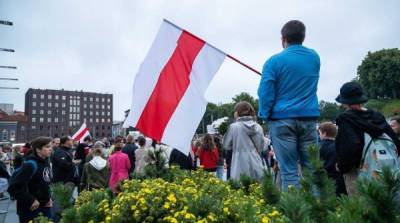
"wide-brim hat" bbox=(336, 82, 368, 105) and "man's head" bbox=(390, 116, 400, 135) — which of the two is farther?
"man's head" bbox=(390, 116, 400, 135)

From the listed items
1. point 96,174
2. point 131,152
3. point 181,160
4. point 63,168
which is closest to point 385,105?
point 131,152

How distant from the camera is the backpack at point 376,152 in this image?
11.0 feet

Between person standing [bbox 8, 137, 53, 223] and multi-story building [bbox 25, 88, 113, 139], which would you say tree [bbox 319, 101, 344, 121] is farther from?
person standing [bbox 8, 137, 53, 223]

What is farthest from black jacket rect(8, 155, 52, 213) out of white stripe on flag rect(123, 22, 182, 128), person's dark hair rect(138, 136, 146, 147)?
person's dark hair rect(138, 136, 146, 147)

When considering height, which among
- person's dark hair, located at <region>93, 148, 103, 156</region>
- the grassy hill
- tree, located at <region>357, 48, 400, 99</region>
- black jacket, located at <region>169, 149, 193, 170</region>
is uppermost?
tree, located at <region>357, 48, 400, 99</region>

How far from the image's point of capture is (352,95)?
3.70m

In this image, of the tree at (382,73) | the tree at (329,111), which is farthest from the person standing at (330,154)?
the tree at (329,111)

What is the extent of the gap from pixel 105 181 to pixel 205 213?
7.22m

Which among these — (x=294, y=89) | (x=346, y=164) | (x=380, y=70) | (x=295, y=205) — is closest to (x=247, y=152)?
(x=294, y=89)

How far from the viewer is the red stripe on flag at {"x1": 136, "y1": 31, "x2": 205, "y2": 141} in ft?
17.5

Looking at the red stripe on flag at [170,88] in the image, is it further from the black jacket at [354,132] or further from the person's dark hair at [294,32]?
the black jacket at [354,132]

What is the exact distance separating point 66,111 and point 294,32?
613ft

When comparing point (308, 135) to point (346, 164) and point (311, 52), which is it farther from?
point (311, 52)

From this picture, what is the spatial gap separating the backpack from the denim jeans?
481 mm
